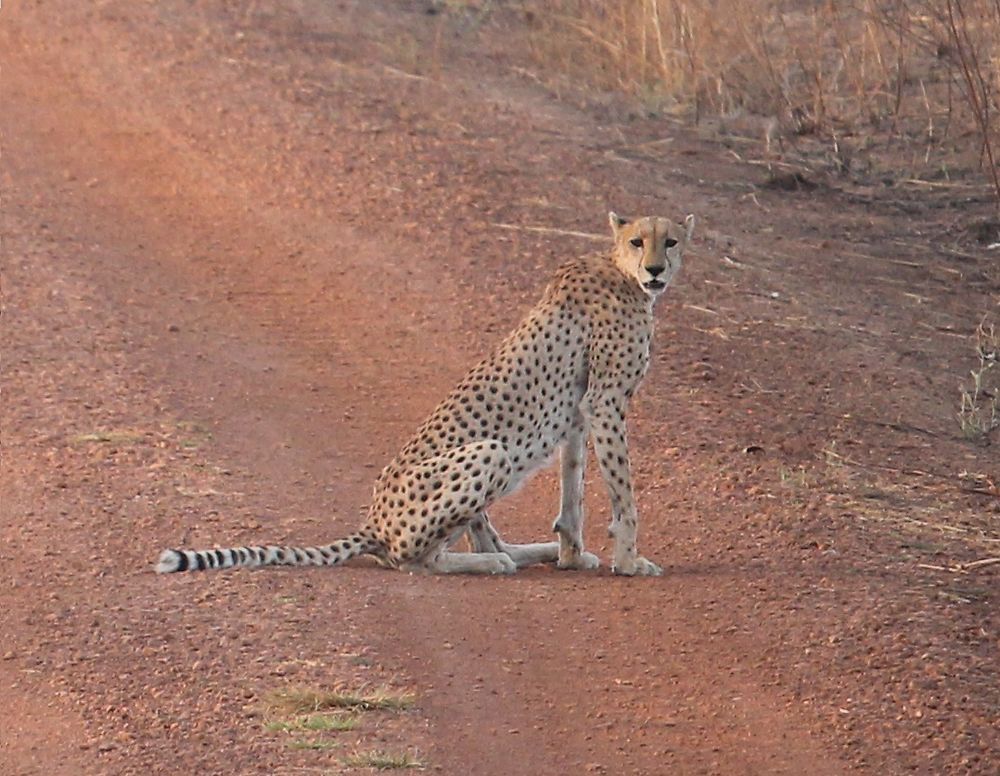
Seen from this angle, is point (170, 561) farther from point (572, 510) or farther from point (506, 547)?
point (572, 510)

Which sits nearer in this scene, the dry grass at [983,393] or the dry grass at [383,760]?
the dry grass at [383,760]

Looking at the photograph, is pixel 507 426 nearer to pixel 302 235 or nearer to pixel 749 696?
pixel 749 696

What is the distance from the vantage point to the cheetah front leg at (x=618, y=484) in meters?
5.57

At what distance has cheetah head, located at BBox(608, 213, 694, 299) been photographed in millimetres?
5734

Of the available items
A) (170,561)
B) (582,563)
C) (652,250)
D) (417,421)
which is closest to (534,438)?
(582,563)

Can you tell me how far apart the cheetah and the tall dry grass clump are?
16.3 ft

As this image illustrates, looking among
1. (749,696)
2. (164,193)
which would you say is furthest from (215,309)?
(749,696)

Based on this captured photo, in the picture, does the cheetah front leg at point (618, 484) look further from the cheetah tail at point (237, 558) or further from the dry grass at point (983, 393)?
the dry grass at point (983, 393)

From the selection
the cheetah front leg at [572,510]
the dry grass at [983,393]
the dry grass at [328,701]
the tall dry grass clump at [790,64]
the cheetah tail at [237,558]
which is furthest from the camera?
the tall dry grass clump at [790,64]

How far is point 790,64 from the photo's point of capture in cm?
1147

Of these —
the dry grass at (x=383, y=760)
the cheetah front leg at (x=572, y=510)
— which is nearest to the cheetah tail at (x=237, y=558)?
the cheetah front leg at (x=572, y=510)

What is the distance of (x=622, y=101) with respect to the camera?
11438mm

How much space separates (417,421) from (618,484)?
4.74 feet

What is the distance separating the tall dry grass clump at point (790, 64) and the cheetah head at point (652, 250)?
4886mm
